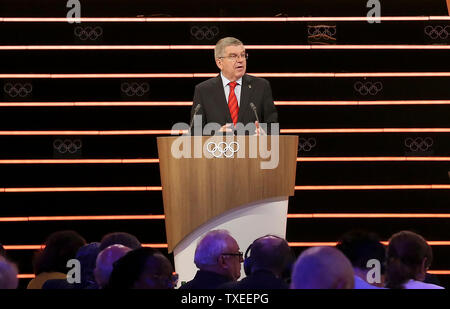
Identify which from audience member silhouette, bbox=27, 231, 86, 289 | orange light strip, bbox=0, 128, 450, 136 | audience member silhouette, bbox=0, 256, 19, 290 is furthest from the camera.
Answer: orange light strip, bbox=0, 128, 450, 136

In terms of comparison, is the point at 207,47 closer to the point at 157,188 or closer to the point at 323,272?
the point at 157,188

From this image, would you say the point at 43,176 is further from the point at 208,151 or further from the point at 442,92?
the point at 442,92

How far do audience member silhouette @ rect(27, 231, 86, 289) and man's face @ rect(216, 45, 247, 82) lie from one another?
1680mm

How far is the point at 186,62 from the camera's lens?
659cm

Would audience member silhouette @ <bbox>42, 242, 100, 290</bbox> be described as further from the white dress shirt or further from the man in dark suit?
the white dress shirt

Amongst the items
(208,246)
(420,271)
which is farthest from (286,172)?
(420,271)

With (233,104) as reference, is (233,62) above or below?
above

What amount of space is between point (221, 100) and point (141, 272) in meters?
2.42

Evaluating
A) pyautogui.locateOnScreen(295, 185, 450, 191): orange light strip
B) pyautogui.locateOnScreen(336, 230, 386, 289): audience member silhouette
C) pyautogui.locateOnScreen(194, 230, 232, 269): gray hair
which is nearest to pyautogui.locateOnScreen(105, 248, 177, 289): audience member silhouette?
pyautogui.locateOnScreen(194, 230, 232, 269): gray hair

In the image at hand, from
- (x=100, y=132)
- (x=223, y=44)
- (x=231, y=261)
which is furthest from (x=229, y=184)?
(x=100, y=132)

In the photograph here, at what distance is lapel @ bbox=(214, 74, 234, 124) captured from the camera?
4.69 m

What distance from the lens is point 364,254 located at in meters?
2.94
